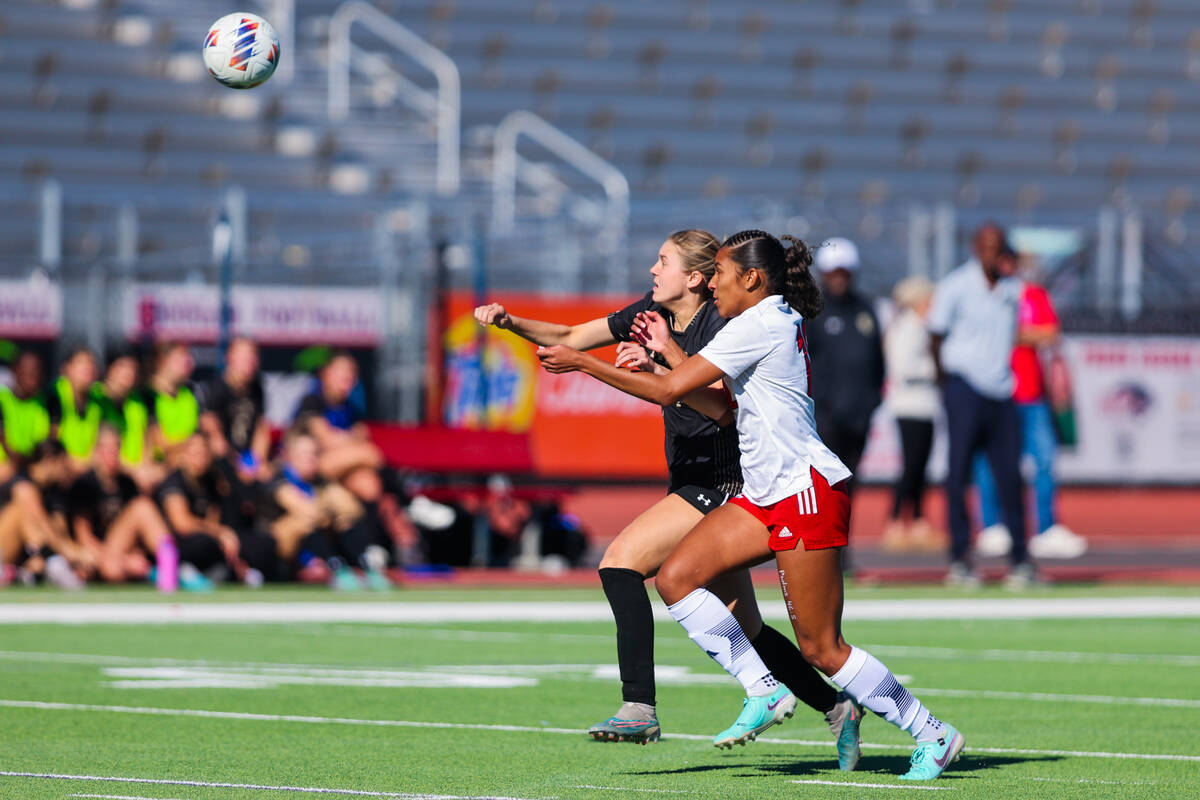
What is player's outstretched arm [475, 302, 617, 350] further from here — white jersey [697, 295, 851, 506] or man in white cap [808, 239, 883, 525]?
man in white cap [808, 239, 883, 525]

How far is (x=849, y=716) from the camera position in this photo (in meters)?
6.43

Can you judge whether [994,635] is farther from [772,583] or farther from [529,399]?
[529,399]

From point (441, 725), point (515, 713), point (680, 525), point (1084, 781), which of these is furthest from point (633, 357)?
point (515, 713)

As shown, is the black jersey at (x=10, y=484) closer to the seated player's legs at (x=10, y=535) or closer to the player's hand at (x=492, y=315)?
the seated player's legs at (x=10, y=535)

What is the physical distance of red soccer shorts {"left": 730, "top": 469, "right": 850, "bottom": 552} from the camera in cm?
614

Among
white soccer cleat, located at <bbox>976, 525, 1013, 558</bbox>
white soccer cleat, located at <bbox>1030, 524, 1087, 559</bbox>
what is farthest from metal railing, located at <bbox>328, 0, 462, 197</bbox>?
white soccer cleat, located at <bbox>1030, 524, 1087, 559</bbox>

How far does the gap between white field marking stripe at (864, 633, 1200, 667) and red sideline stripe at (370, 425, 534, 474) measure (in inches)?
232

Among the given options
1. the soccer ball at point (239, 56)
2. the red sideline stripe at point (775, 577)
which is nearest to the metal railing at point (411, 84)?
the red sideline stripe at point (775, 577)

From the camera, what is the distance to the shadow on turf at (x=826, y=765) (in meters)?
6.42

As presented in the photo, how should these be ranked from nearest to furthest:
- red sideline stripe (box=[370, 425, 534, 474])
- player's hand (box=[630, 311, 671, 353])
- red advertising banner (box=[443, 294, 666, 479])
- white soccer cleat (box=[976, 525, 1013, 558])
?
player's hand (box=[630, 311, 671, 353]), red sideline stripe (box=[370, 425, 534, 474]), white soccer cleat (box=[976, 525, 1013, 558]), red advertising banner (box=[443, 294, 666, 479])

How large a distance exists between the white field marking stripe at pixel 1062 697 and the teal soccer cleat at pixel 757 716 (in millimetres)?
2540

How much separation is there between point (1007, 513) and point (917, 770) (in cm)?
811

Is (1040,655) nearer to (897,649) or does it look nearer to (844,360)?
(897,649)

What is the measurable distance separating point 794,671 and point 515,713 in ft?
5.57
